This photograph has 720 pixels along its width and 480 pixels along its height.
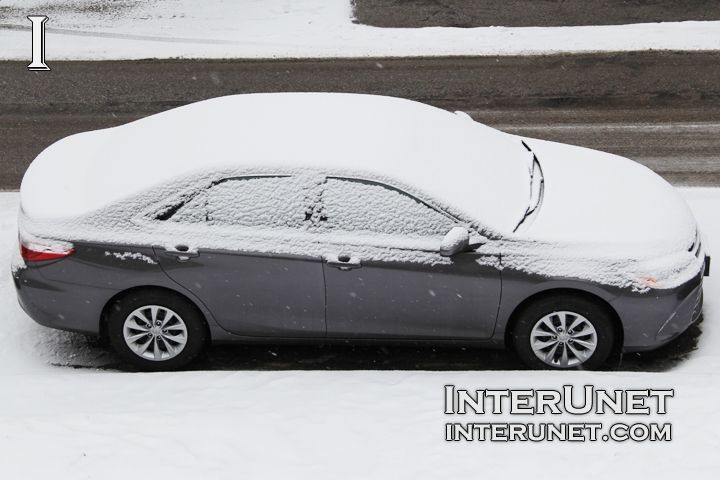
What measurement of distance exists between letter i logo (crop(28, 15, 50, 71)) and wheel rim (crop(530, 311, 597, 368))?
10.3 meters

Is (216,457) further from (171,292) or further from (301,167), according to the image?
(301,167)

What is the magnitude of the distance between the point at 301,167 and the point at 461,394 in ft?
6.10

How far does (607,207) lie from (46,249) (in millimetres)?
4014

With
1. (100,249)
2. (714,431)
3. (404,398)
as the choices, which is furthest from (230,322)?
(714,431)

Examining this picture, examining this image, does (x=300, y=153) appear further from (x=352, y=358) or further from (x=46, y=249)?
(x=46, y=249)

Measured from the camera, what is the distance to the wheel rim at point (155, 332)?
5711 mm

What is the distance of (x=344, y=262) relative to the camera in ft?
17.9

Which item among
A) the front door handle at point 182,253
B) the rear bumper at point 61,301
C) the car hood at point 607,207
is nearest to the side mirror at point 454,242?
the car hood at point 607,207

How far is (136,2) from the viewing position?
645 inches

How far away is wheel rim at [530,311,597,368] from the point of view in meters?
5.55

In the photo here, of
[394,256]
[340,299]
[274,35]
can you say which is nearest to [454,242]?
[394,256]

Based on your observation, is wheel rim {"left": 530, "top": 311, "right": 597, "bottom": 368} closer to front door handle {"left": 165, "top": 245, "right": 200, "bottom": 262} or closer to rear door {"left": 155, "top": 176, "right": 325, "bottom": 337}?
rear door {"left": 155, "top": 176, "right": 325, "bottom": 337}

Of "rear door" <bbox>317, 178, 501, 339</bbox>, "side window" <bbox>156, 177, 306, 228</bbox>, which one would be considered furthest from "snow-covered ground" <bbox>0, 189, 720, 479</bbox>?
"side window" <bbox>156, 177, 306, 228</bbox>

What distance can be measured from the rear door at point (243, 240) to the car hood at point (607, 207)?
160 cm
